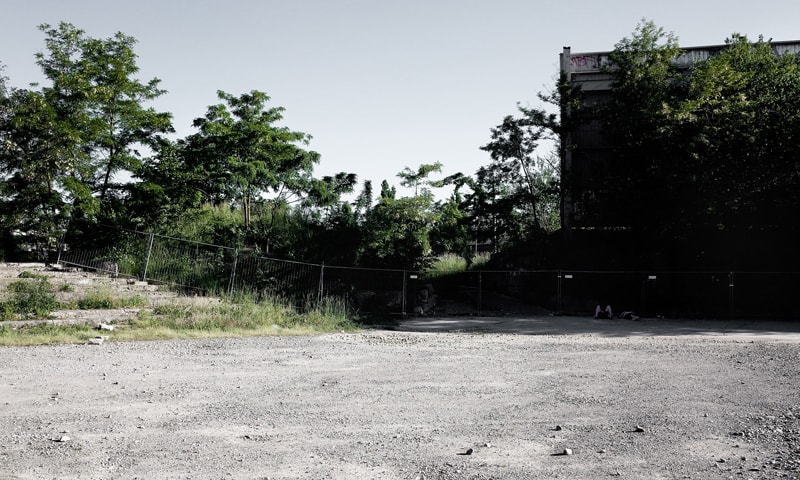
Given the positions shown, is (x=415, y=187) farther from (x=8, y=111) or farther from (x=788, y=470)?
(x=788, y=470)

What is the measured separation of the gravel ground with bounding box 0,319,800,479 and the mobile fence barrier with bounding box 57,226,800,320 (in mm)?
9213

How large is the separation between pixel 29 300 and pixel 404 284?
12.6 meters

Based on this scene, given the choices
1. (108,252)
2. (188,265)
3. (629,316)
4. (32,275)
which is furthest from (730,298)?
(32,275)

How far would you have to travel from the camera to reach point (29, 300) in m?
17.9

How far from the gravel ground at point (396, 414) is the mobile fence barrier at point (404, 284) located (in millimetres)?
9213

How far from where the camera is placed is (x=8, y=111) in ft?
73.0

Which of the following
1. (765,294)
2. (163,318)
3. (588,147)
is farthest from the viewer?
(588,147)

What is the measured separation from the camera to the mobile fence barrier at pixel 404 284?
2280 centimetres

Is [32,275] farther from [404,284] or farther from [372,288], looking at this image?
[404,284]

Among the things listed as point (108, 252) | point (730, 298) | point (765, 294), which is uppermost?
point (108, 252)

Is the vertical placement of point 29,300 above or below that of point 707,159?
below

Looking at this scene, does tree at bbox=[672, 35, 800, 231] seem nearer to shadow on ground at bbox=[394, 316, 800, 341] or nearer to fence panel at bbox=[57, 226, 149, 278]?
shadow on ground at bbox=[394, 316, 800, 341]

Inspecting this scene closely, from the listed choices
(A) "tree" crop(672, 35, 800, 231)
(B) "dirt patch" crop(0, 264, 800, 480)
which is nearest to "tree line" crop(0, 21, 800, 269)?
(A) "tree" crop(672, 35, 800, 231)

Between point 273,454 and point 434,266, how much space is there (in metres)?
19.6
